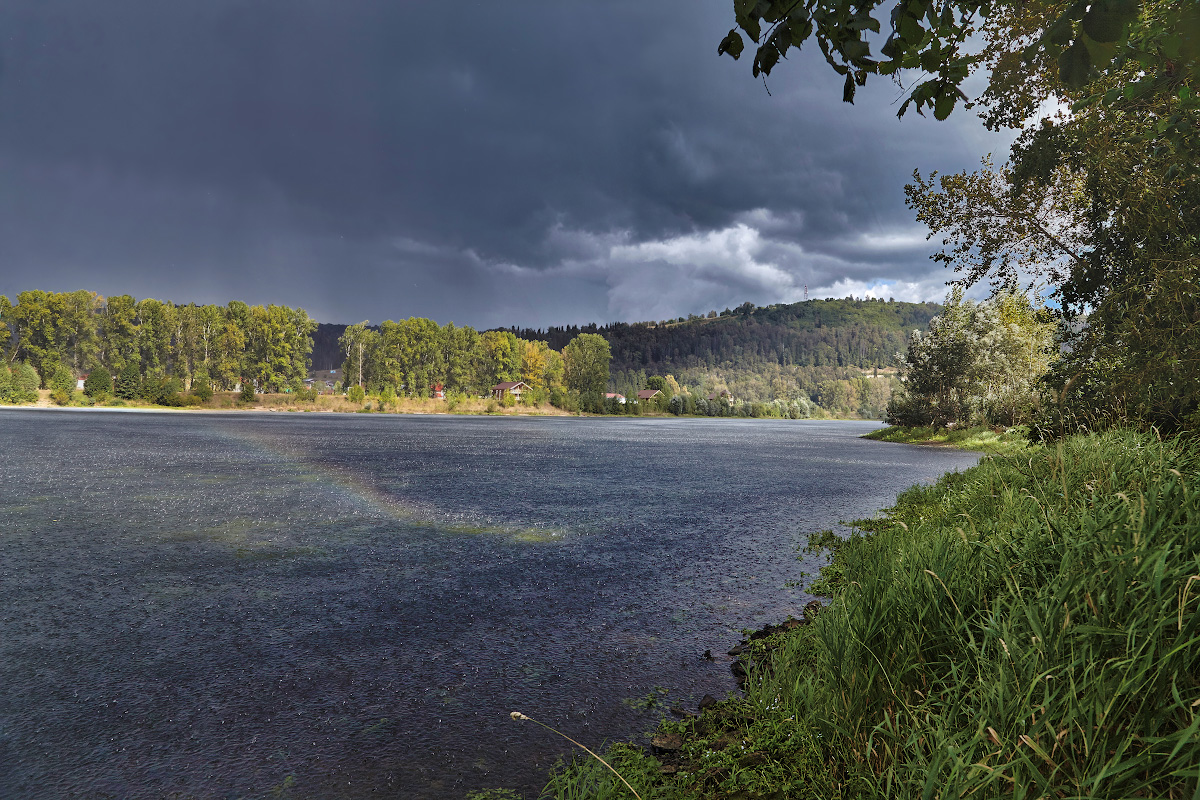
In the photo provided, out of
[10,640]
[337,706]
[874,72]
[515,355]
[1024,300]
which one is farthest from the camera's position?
[515,355]

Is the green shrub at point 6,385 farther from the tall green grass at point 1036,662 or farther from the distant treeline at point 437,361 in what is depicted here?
the tall green grass at point 1036,662

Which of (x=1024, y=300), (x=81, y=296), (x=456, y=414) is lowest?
(x=456, y=414)

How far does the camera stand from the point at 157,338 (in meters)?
125

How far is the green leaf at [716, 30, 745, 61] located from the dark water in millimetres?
5208

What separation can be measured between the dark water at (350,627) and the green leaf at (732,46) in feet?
17.1

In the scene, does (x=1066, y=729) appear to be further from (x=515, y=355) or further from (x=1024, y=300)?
(x=515, y=355)

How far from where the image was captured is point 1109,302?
1400 cm

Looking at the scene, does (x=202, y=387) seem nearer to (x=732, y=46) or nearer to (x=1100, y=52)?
(x=732, y=46)

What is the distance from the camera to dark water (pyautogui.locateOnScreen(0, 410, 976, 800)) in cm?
498

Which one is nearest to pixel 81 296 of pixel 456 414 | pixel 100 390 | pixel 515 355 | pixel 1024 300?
pixel 100 390

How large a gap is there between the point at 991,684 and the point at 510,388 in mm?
168475

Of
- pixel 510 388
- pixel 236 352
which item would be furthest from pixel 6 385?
pixel 510 388

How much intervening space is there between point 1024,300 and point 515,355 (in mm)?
130821

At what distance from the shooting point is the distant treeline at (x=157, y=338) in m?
115
